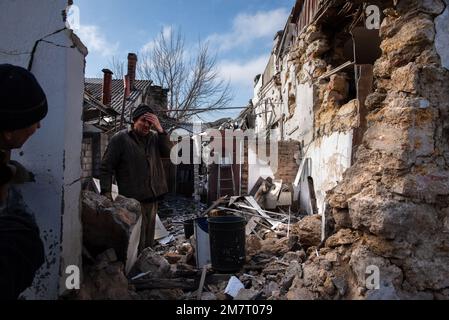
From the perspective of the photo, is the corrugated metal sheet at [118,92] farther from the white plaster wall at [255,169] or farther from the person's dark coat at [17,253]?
the person's dark coat at [17,253]

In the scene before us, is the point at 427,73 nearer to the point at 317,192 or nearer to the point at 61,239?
the point at 61,239

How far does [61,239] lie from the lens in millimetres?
2094

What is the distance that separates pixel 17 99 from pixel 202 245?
8.34ft

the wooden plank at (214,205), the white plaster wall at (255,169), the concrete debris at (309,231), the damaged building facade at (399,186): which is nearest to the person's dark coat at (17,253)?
the damaged building facade at (399,186)

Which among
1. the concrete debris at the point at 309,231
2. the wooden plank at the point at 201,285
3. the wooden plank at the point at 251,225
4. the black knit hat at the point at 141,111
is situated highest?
the black knit hat at the point at 141,111

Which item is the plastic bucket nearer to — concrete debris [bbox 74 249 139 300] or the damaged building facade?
concrete debris [bbox 74 249 139 300]

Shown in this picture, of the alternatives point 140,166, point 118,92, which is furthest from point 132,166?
point 118,92

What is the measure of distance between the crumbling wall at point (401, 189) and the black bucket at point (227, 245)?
88 cm

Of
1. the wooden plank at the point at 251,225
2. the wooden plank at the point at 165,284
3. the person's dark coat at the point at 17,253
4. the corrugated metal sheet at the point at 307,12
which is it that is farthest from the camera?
the corrugated metal sheet at the point at 307,12

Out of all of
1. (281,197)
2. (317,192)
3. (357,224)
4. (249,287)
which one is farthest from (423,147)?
(281,197)

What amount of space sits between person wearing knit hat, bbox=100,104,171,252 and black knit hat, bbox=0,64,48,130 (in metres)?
2.35

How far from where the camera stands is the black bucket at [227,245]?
326 cm

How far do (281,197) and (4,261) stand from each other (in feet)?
22.0
